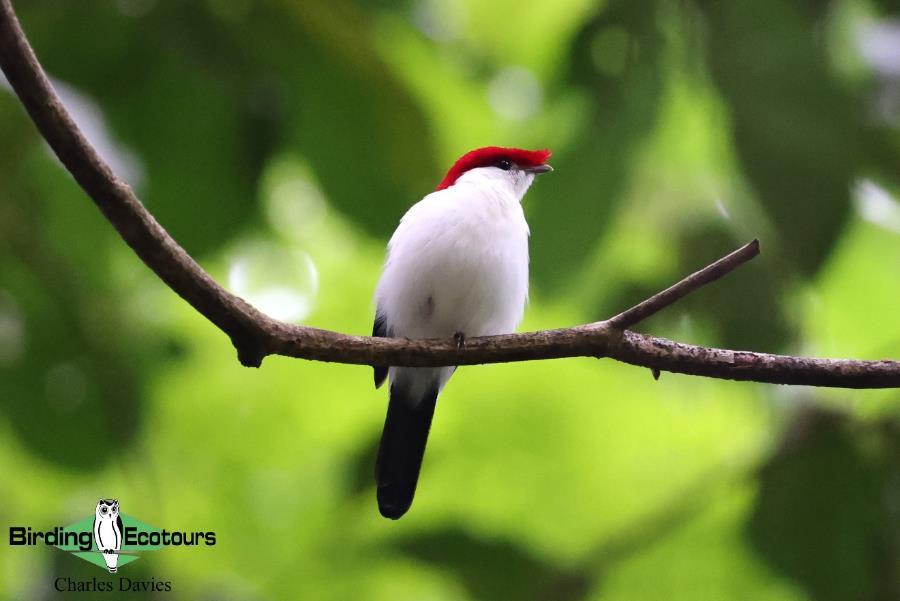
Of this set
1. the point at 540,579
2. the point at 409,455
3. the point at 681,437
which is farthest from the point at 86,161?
the point at 681,437

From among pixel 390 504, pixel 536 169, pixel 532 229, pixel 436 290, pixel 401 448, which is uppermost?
pixel 536 169

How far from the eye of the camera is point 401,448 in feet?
13.7

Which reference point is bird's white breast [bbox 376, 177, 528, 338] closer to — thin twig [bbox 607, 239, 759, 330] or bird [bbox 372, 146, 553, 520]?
bird [bbox 372, 146, 553, 520]

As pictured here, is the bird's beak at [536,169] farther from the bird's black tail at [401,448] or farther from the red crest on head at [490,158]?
the bird's black tail at [401,448]

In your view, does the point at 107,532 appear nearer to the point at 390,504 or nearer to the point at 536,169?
the point at 390,504

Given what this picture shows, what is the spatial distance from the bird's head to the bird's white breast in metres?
0.37

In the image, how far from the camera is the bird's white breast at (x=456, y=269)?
4039mm

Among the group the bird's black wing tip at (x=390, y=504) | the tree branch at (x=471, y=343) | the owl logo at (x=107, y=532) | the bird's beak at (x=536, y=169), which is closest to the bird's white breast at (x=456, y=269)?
the bird's beak at (x=536, y=169)

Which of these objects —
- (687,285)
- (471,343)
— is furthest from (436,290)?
(687,285)

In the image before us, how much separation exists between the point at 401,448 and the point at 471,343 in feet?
5.37

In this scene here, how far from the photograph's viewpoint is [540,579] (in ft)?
13.6

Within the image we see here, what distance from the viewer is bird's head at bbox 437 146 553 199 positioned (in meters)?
4.64

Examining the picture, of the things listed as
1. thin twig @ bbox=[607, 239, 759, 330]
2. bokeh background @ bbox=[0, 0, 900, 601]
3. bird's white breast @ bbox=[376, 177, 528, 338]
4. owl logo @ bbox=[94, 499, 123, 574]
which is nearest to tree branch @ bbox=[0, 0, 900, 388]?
thin twig @ bbox=[607, 239, 759, 330]

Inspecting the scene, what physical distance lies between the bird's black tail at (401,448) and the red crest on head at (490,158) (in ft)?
3.07
